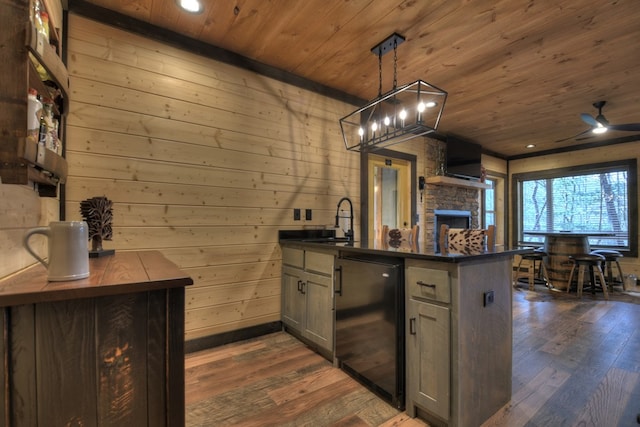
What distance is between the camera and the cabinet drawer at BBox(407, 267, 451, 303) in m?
1.52

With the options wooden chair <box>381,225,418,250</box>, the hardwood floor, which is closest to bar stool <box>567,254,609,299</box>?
the hardwood floor

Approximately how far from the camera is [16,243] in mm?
1037

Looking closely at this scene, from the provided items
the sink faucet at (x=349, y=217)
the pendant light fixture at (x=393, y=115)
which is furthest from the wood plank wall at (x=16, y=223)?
the sink faucet at (x=349, y=217)

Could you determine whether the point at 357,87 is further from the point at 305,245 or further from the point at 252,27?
the point at 305,245

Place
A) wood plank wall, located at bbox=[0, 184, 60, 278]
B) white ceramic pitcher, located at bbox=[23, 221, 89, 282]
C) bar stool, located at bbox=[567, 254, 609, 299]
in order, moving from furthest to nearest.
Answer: bar stool, located at bbox=[567, 254, 609, 299] < wood plank wall, located at bbox=[0, 184, 60, 278] < white ceramic pitcher, located at bbox=[23, 221, 89, 282]

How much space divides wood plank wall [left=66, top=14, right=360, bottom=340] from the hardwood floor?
0.50m

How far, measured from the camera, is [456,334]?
1491 mm

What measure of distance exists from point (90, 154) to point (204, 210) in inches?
34.3

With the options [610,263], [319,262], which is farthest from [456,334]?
[610,263]

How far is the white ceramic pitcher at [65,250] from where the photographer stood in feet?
2.66

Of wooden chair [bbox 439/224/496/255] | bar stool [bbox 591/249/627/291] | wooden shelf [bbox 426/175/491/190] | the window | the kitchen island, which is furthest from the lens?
the window

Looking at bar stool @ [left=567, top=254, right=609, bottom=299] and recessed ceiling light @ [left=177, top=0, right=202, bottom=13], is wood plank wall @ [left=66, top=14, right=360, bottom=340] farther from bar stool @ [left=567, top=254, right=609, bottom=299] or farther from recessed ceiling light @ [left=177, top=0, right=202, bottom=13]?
bar stool @ [left=567, top=254, right=609, bottom=299]

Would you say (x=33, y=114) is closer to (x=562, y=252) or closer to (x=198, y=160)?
(x=198, y=160)

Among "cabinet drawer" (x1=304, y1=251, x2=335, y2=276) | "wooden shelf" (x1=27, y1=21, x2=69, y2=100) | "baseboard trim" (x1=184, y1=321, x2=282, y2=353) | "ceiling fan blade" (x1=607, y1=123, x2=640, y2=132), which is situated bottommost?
"baseboard trim" (x1=184, y1=321, x2=282, y2=353)
